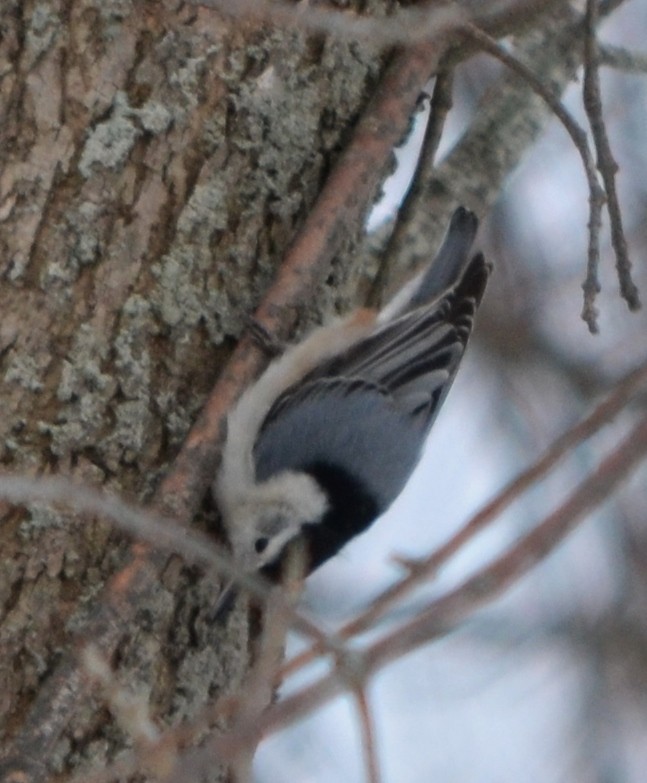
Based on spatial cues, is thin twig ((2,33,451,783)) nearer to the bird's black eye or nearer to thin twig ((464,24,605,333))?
thin twig ((464,24,605,333))

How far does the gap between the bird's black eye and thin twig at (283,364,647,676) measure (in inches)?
56.5

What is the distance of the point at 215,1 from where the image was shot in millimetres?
1605

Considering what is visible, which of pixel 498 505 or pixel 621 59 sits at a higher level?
pixel 621 59

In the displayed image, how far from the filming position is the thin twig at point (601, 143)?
1.92 m

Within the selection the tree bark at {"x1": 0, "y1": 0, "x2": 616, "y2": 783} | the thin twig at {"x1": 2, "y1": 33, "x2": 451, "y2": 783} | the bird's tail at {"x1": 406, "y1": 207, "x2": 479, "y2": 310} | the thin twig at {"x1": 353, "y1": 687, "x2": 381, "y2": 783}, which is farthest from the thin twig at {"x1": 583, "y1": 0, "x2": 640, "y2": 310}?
the thin twig at {"x1": 353, "y1": 687, "x2": 381, "y2": 783}

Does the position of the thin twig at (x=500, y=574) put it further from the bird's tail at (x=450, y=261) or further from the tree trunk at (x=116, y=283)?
the bird's tail at (x=450, y=261)

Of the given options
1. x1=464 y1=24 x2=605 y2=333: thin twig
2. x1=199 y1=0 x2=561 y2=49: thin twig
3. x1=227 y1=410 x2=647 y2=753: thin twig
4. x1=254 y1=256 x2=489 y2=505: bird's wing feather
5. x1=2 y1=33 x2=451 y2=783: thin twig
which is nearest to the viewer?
x1=227 y1=410 x2=647 y2=753: thin twig

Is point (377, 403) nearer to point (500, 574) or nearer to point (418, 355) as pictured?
point (418, 355)

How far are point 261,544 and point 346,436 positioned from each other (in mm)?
270

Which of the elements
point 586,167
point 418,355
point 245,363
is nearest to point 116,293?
point 245,363

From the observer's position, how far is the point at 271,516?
Answer: 2348 millimetres

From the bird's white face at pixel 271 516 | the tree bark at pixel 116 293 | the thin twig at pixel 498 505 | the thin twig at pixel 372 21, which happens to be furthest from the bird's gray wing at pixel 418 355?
the thin twig at pixel 498 505

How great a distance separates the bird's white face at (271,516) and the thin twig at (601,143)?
0.67 meters

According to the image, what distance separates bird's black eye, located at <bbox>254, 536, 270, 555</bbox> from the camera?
2281 mm
